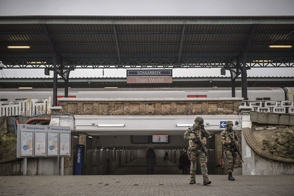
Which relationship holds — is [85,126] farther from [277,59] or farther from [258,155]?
[277,59]

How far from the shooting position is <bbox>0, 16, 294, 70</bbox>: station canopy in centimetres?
2684

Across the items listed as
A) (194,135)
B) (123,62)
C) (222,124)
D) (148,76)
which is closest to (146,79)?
(148,76)

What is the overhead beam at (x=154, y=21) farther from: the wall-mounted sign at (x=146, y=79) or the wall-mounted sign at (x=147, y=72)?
the wall-mounted sign at (x=146, y=79)

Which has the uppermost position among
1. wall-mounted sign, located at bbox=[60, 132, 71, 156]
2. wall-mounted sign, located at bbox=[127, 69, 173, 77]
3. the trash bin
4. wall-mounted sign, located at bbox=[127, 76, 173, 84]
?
wall-mounted sign, located at bbox=[127, 69, 173, 77]

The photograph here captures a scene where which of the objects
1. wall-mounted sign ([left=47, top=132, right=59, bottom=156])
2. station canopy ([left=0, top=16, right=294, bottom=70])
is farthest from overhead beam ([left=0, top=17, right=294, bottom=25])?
wall-mounted sign ([left=47, top=132, right=59, bottom=156])

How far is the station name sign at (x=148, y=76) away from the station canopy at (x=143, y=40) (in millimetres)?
2593

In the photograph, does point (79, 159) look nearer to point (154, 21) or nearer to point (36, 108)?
point (36, 108)

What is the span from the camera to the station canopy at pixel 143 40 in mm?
26844

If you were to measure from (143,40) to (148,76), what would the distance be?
127 inches

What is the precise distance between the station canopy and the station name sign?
259 centimetres

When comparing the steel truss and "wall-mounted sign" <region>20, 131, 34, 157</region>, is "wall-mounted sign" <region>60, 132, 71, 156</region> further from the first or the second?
the steel truss

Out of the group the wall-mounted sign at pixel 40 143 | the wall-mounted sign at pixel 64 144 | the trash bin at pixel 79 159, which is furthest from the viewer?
the trash bin at pixel 79 159

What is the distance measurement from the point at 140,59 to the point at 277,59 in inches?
→ 435

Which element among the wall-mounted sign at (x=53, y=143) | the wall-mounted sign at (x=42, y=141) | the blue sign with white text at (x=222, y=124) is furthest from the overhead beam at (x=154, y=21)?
the wall-mounted sign at (x=53, y=143)
